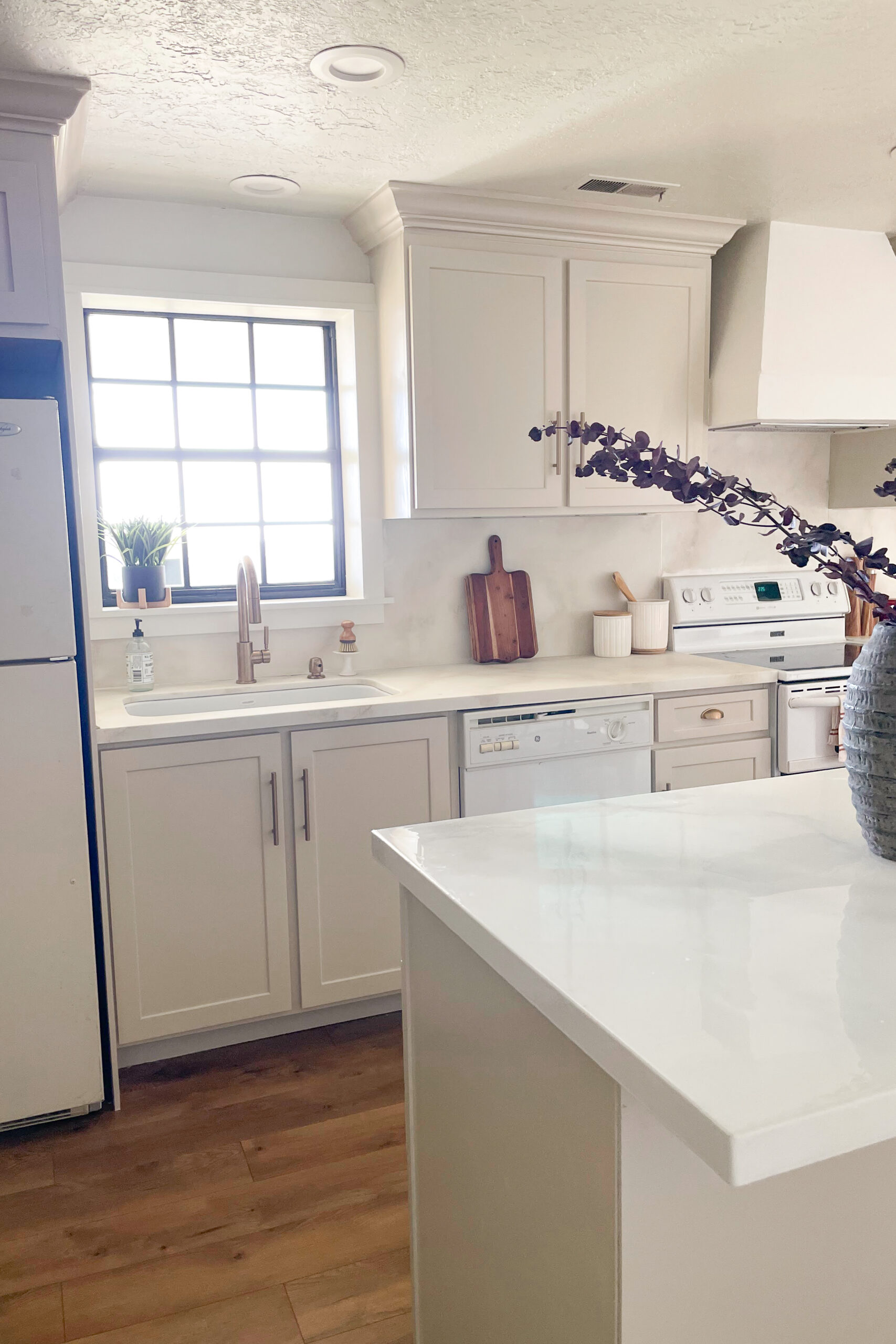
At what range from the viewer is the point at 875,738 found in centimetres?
111

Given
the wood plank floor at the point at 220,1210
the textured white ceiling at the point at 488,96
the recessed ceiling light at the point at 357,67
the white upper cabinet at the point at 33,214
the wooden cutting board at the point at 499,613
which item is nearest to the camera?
the wood plank floor at the point at 220,1210

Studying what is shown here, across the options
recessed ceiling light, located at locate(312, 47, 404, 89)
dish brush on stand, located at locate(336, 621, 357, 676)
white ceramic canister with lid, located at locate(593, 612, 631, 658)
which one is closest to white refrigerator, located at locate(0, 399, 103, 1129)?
recessed ceiling light, located at locate(312, 47, 404, 89)

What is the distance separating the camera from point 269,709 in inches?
102

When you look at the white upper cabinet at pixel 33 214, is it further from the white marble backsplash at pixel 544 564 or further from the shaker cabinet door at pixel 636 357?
the shaker cabinet door at pixel 636 357

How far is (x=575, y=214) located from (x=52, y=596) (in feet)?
6.27

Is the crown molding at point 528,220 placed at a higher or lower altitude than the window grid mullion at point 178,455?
higher

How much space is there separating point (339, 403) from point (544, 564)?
900 mm

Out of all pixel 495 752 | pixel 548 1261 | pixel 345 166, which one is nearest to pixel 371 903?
pixel 495 752

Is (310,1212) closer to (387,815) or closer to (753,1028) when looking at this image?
(387,815)

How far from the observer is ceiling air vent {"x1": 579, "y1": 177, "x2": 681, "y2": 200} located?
2.78m

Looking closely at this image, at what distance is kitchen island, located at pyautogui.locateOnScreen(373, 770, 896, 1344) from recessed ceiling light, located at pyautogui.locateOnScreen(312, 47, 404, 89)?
162 cm

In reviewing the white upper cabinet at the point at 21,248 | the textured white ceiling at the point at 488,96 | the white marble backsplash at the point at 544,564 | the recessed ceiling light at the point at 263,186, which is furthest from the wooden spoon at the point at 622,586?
the white upper cabinet at the point at 21,248

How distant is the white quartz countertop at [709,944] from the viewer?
→ 2.23 ft

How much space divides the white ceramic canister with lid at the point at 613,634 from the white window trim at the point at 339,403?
789mm
